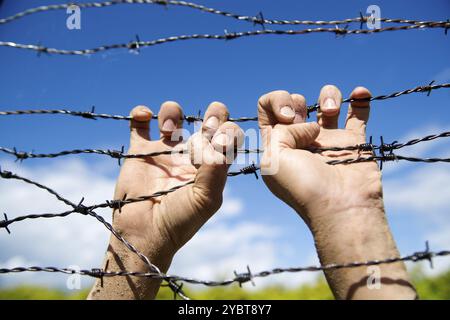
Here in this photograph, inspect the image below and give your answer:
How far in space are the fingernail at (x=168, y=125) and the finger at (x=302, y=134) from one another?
0.59 meters

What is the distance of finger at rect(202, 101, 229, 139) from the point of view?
1.66 metres

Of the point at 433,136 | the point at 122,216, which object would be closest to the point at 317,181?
the point at 433,136

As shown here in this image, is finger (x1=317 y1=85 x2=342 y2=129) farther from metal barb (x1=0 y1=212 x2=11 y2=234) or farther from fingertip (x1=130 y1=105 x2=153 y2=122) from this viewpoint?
metal barb (x1=0 y1=212 x2=11 y2=234)

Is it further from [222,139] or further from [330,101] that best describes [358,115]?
[222,139]

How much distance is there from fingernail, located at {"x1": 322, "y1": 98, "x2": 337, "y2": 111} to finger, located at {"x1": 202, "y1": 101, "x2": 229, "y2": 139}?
0.40 m

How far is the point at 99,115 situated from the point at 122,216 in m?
0.44

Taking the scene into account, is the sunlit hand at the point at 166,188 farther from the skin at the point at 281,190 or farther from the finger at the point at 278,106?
the finger at the point at 278,106

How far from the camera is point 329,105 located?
1.78 m

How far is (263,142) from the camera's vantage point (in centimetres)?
167

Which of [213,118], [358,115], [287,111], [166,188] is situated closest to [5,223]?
[166,188]

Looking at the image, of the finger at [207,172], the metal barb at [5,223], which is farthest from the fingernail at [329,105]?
the metal barb at [5,223]

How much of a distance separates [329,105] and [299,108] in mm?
126

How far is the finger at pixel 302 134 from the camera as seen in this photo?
5.25 ft

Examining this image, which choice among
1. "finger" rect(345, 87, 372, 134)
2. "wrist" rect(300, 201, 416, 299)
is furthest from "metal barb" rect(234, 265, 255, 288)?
"finger" rect(345, 87, 372, 134)
